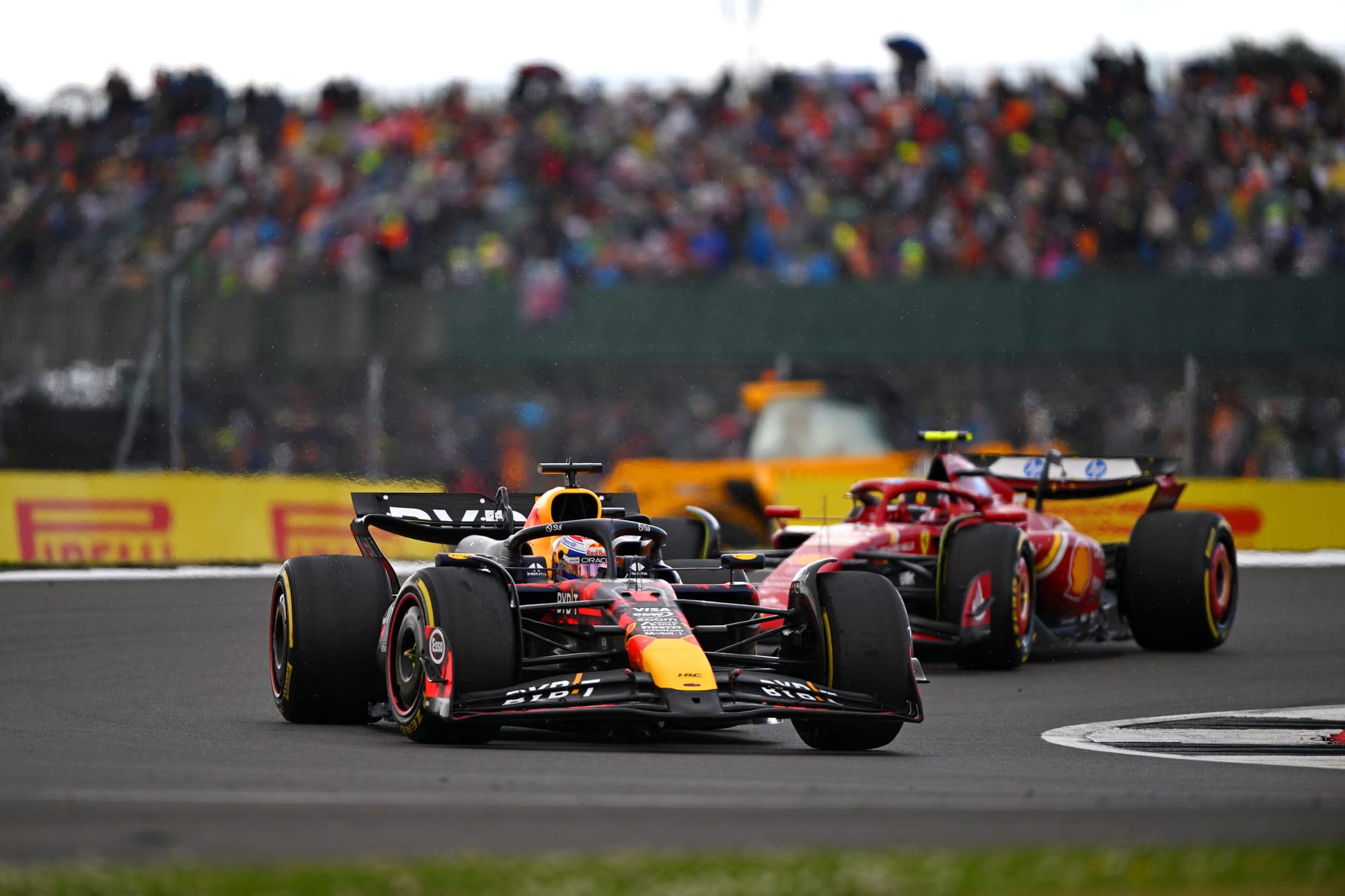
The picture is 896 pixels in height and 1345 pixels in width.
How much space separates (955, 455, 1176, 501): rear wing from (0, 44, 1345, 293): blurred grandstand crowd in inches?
303

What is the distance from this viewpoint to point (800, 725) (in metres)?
8.70

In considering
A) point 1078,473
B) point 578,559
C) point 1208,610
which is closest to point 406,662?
point 578,559

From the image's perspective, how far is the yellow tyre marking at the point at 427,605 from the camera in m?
8.05

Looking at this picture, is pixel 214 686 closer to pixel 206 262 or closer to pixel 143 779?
pixel 143 779

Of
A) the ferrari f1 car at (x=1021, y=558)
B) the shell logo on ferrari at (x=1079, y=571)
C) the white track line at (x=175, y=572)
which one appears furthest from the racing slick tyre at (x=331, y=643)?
the white track line at (x=175, y=572)

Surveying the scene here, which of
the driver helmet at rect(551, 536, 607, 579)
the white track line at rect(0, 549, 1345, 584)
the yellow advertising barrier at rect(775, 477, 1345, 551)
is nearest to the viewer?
the driver helmet at rect(551, 536, 607, 579)

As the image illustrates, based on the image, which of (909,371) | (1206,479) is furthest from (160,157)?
(1206,479)

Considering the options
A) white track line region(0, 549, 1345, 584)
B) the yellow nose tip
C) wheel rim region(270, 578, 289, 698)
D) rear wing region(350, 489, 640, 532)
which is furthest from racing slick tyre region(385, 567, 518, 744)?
white track line region(0, 549, 1345, 584)

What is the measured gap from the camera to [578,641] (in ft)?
27.8

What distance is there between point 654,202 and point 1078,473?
10.9m

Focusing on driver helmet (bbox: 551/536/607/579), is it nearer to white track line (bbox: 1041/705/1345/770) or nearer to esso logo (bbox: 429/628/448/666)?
esso logo (bbox: 429/628/448/666)

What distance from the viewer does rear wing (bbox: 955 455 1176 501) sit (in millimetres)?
14000

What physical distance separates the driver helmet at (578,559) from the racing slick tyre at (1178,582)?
5.75 m

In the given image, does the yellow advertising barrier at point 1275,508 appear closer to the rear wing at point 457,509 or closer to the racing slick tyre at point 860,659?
the rear wing at point 457,509
